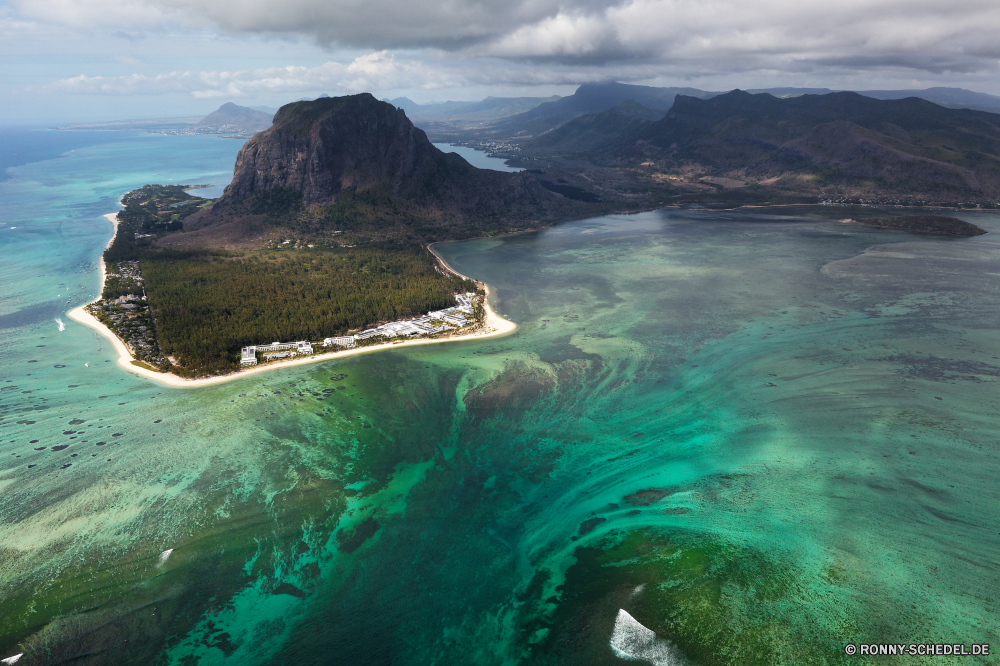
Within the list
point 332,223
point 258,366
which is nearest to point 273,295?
point 258,366

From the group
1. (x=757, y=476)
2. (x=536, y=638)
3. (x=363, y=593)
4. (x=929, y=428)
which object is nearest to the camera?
(x=536, y=638)

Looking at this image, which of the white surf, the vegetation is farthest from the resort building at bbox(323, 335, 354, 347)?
→ the vegetation

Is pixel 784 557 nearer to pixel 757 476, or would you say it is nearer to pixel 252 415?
pixel 757 476

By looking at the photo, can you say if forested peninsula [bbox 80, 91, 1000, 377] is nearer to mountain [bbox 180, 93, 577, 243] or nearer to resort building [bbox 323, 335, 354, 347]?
mountain [bbox 180, 93, 577, 243]

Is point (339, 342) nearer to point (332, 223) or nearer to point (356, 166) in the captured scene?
point (332, 223)

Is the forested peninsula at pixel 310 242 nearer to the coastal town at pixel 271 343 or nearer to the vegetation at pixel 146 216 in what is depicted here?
the coastal town at pixel 271 343

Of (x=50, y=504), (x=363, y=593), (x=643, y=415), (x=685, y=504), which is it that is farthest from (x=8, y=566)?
(x=643, y=415)
